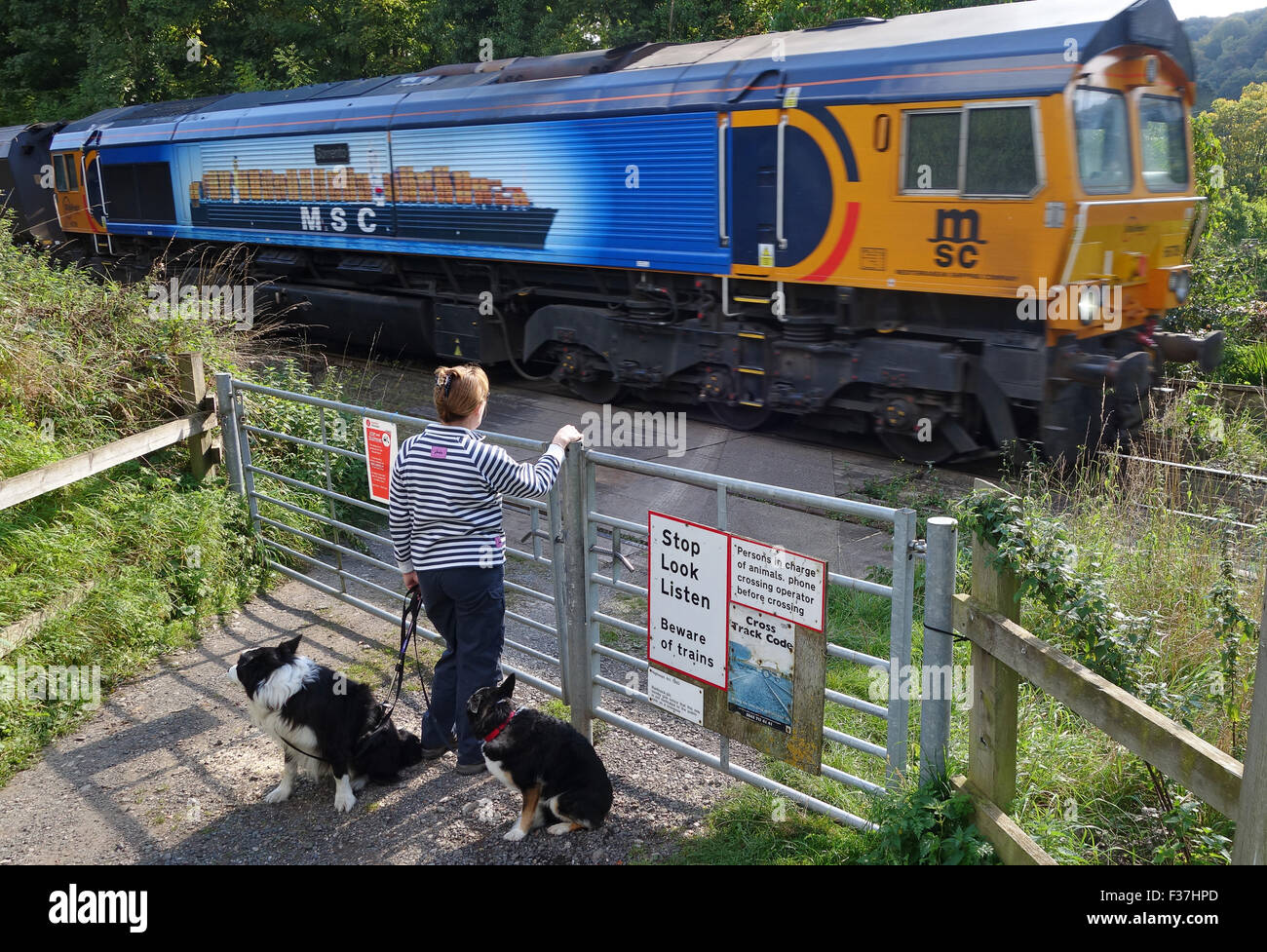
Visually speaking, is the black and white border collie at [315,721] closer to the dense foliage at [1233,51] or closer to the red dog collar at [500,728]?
the red dog collar at [500,728]

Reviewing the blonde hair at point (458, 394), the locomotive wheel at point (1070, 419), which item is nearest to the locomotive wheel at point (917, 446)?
the locomotive wheel at point (1070, 419)

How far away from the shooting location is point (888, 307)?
8.79 metres

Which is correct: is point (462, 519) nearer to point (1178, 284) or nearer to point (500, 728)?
point (500, 728)

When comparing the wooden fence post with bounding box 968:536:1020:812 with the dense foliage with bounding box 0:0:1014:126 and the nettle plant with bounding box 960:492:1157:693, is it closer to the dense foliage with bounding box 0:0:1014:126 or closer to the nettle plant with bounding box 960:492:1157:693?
the nettle plant with bounding box 960:492:1157:693

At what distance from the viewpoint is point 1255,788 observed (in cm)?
226

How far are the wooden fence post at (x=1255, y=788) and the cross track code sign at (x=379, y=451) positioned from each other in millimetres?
4374

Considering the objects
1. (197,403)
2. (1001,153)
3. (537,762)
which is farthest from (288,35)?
(537,762)

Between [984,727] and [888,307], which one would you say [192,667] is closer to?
[984,727]

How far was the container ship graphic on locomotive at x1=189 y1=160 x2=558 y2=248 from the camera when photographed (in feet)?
37.1

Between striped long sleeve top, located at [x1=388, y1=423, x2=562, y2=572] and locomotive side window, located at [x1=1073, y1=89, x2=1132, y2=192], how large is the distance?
5428 millimetres

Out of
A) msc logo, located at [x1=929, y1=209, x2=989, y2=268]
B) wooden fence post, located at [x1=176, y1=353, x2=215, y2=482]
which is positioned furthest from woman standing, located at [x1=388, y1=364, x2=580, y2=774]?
msc logo, located at [x1=929, y1=209, x2=989, y2=268]

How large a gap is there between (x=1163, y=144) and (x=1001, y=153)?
206 centimetres

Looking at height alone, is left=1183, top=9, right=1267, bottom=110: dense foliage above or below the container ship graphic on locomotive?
above

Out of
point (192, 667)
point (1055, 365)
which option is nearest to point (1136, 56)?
point (1055, 365)
